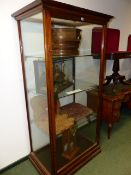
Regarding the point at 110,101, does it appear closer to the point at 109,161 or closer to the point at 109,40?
the point at 109,161

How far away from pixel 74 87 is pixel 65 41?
2.11ft

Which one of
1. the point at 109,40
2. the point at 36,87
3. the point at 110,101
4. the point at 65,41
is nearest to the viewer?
the point at 65,41

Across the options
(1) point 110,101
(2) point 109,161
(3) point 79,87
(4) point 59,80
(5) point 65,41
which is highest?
(5) point 65,41

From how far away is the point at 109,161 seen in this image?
6.20 feet

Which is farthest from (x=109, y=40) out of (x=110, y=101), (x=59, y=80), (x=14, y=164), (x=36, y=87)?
(x=14, y=164)

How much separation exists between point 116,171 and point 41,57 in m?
1.52

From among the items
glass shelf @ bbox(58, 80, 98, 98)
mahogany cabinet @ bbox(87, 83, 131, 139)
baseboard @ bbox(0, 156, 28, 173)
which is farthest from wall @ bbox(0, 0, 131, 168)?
mahogany cabinet @ bbox(87, 83, 131, 139)

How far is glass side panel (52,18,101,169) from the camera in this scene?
140cm

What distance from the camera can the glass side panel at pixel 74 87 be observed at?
1.40 metres

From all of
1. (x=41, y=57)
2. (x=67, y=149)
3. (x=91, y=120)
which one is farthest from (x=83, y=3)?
(x=67, y=149)

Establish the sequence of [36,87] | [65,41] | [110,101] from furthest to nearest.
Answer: [110,101], [36,87], [65,41]

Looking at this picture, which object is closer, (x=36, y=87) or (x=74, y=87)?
(x=36, y=87)

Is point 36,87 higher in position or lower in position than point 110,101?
higher

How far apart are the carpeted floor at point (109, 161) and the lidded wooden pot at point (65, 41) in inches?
53.2
